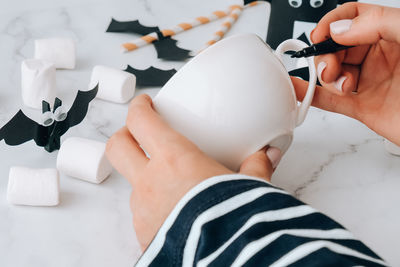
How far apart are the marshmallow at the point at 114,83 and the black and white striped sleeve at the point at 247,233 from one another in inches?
17.2

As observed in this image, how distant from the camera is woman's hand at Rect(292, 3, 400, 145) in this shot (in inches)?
32.2

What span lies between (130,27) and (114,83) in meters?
0.25

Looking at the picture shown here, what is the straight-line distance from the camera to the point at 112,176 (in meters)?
0.84

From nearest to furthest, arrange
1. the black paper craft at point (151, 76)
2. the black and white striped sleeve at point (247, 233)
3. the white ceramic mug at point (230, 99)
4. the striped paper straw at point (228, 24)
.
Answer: the black and white striped sleeve at point (247, 233) < the white ceramic mug at point (230, 99) < the black paper craft at point (151, 76) < the striped paper straw at point (228, 24)

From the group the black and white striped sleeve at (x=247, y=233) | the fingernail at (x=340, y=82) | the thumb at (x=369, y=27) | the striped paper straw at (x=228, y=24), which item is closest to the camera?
the black and white striped sleeve at (x=247, y=233)

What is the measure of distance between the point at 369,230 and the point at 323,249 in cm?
26

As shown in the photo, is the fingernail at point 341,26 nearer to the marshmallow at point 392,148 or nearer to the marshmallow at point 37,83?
the marshmallow at point 392,148

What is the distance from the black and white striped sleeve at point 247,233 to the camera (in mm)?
533

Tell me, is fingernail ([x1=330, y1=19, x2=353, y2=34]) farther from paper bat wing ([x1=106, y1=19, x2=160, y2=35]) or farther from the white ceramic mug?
paper bat wing ([x1=106, y1=19, x2=160, y2=35])

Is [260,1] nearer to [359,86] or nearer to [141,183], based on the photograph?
[359,86]

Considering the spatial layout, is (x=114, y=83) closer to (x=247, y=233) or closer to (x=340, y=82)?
(x=340, y=82)

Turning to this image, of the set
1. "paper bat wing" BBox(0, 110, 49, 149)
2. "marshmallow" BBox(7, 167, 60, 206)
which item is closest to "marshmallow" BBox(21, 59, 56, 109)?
"paper bat wing" BBox(0, 110, 49, 149)

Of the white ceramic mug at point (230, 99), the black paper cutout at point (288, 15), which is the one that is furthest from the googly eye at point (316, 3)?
the white ceramic mug at point (230, 99)

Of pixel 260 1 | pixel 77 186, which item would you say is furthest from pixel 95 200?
pixel 260 1
